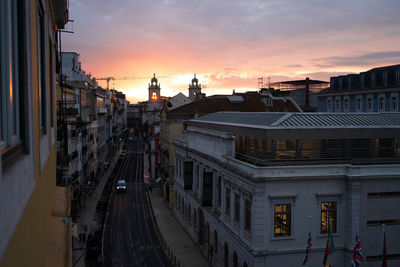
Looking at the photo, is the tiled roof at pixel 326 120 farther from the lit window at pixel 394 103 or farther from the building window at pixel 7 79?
the building window at pixel 7 79

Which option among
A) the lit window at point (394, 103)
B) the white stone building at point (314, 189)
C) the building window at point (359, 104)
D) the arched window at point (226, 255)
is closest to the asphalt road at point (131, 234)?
the arched window at point (226, 255)

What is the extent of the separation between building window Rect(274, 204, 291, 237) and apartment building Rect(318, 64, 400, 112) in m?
32.7

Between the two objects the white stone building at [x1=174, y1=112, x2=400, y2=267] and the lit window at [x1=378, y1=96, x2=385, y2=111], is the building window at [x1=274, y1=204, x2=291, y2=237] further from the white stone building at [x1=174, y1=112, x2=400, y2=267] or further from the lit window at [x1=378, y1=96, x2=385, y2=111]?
the lit window at [x1=378, y1=96, x2=385, y2=111]

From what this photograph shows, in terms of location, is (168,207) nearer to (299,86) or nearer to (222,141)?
(222,141)

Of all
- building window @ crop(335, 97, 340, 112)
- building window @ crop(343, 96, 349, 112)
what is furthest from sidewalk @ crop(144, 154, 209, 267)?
building window @ crop(335, 97, 340, 112)

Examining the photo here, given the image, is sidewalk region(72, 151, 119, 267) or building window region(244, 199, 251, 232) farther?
sidewalk region(72, 151, 119, 267)

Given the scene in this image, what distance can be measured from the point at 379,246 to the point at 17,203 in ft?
94.3

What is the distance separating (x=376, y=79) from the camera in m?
57.6

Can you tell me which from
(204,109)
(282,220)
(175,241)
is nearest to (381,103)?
(204,109)

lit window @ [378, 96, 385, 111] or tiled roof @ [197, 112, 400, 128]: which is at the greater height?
lit window @ [378, 96, 385, 111]

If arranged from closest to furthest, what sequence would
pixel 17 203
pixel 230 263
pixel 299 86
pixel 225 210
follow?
1. pixel 17 203
2. pixel 230 263
3. pixel 225 210
4. pixel 299 86

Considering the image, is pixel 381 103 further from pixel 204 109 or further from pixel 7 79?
pixel 7 79

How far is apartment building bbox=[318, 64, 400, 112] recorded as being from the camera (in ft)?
176

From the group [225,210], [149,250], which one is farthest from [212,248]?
[149,250]
